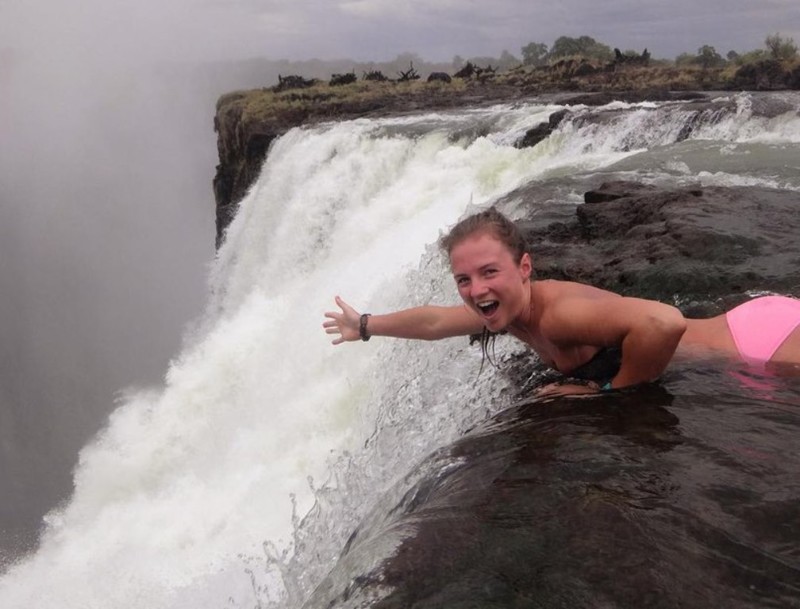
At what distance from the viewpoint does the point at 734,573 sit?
1759 millimetres

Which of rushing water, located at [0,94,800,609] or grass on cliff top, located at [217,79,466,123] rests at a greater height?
grass on cliff top, located at [217,79,466,123]

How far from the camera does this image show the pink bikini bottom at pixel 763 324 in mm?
2902

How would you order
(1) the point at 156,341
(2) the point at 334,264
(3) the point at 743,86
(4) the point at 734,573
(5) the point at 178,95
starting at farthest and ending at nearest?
1. (5) the point at 178,95
2. (1) the point at 156,341
3. (3) the point at 743,86
4. (2) the point at 334,264
5. (4) the point at 734,573

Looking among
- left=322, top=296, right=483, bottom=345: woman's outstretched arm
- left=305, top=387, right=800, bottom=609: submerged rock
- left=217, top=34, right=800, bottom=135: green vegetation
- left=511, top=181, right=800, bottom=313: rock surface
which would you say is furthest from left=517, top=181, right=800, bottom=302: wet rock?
left=217, top=34, right=800, bottom=135: green vegetation

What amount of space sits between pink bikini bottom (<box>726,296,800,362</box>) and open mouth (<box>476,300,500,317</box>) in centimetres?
110

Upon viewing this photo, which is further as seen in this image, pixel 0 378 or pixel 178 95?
pixel 178 95

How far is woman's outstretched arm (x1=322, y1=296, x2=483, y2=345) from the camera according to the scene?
3104 mm

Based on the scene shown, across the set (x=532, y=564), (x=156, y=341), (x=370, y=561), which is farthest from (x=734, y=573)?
(x=156, y=341)

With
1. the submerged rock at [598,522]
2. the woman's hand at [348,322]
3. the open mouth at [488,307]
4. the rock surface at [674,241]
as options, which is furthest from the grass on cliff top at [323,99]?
the submerged rock at [598,522]

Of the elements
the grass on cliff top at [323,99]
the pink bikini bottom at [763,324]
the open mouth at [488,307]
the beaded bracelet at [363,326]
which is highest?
the grass on cliff top at [323,99]

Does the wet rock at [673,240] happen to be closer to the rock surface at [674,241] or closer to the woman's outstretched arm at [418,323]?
the rock surface at [674,241]

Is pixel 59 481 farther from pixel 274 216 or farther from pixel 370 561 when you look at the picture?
pixel 370 561

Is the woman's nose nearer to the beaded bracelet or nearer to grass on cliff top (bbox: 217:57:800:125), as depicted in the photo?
the beaded bracelet

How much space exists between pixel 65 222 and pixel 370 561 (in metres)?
63.8
